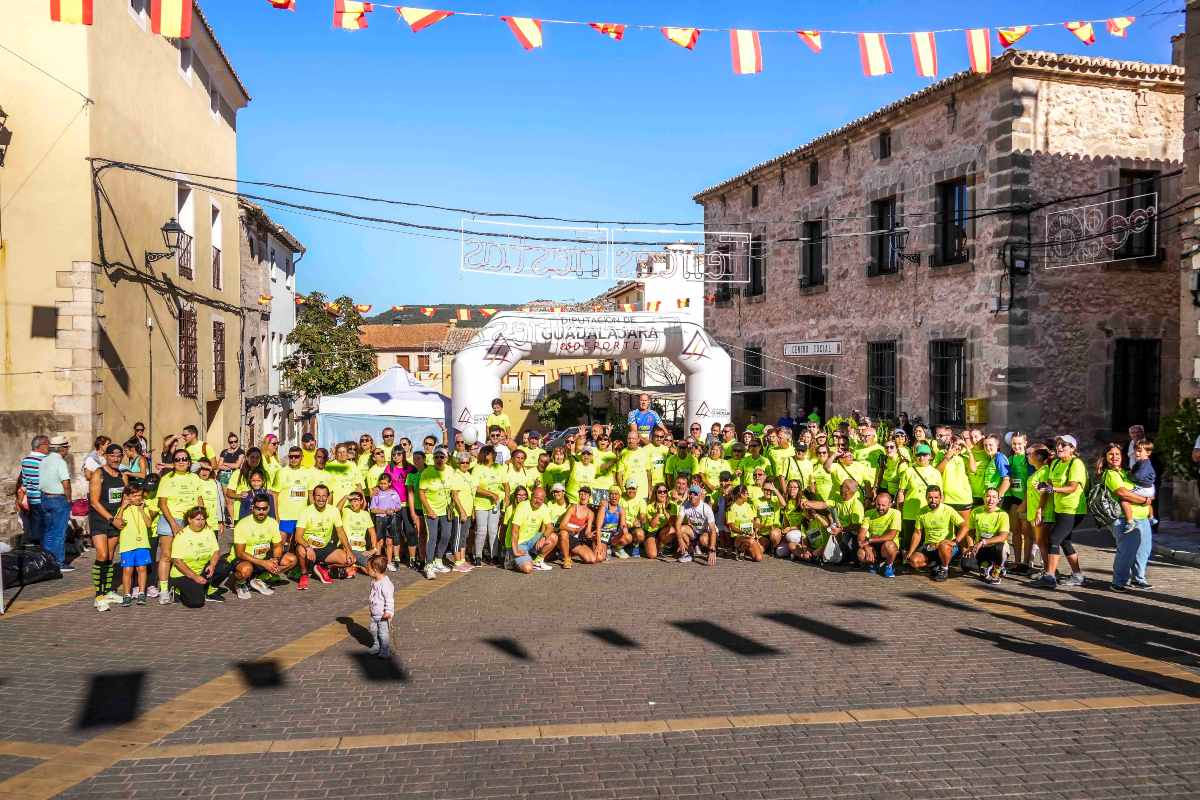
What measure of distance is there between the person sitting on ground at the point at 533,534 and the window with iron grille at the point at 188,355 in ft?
29.1

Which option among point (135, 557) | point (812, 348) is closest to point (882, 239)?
point (812, 348)

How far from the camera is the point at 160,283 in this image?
1588 cm

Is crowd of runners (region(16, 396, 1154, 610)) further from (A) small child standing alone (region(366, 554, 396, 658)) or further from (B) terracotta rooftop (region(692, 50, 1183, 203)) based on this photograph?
(B) terracotta rooftop (region(692, 50, 1183, 203))

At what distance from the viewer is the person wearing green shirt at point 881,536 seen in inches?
427

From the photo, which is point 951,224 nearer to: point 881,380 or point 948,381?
point 948,381

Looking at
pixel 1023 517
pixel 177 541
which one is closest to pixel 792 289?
pixel 1023 517

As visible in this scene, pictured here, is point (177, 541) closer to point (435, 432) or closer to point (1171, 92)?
point (435, 432)

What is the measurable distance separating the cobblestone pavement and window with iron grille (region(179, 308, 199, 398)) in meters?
8.19

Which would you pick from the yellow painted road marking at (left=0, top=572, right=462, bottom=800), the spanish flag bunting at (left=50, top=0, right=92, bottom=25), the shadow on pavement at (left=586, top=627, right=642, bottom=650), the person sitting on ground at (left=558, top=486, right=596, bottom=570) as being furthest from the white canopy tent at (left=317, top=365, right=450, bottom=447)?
the yellow painted road marking at (left=0, top=572, right=462, bottom=800)

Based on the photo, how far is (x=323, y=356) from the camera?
29.6 metres

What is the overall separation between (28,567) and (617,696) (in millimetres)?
7235

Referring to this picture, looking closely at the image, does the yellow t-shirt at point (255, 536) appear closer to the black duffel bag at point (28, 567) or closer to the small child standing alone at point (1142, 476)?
the black duffel bag at point (28, 567)

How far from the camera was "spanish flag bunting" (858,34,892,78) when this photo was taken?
10742mm

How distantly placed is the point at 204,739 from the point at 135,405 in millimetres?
10460
